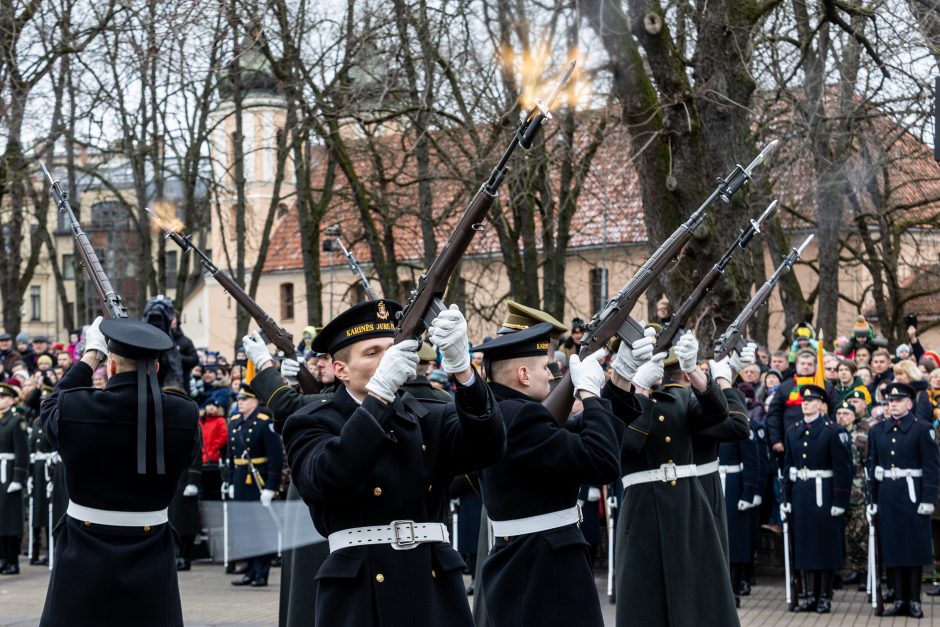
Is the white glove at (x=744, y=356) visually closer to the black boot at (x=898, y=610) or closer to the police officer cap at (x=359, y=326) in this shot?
the black boot at (x=898, y=610)

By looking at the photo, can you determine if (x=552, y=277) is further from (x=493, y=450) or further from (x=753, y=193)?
(x=493, y=450)

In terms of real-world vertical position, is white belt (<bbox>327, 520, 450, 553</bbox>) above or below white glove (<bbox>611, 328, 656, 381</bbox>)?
below

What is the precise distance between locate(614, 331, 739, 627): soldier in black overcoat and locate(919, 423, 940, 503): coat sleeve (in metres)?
4.06

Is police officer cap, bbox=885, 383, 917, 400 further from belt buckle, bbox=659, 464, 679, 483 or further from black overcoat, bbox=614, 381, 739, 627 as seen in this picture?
belt buckle, bbox=659, 464, 679, 483

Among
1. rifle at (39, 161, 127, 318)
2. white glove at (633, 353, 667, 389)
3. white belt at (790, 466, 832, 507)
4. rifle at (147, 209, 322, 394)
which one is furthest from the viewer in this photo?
white belt at (790, 466, 832, 507)

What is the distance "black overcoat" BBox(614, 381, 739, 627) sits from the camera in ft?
26.2

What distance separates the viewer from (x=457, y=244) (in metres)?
5.42

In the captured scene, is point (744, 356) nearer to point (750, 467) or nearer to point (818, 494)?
point (818, 494)

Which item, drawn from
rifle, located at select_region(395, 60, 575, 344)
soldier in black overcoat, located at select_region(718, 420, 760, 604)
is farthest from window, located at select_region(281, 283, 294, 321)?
rifle, located at select_region(395, 60, 575, 344)

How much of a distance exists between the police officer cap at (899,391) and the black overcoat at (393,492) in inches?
301

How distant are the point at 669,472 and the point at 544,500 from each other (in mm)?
2279

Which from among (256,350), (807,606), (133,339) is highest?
(133,339)

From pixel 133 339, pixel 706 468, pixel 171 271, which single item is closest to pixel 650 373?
pixel 706 468

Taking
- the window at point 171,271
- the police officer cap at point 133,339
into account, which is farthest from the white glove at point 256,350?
the window at point 171,271
